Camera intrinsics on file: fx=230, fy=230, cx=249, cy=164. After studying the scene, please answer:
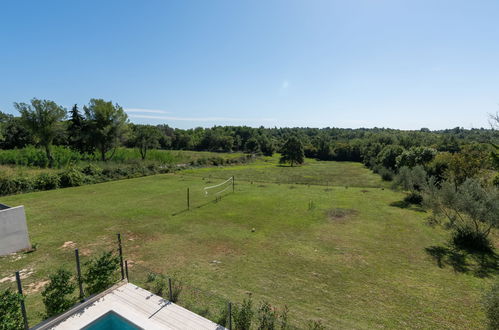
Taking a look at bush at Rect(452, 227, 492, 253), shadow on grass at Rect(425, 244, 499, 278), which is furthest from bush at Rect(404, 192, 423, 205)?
shadow on grass at Rect(425, 244, 499, 278)

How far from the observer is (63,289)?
7.07 metres

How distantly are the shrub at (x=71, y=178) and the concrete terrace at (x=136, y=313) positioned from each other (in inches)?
1079

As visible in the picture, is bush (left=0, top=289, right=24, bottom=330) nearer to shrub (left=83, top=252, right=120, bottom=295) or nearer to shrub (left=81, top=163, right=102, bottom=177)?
shrub (left=83, top=252, right=120, bottom=295)

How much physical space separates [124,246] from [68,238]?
3.84 meters

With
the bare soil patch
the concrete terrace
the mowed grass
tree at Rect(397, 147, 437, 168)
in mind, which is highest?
tree at Rect(397, 147, 437, 168)

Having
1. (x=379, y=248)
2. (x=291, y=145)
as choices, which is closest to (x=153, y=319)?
(x=379, y=248)

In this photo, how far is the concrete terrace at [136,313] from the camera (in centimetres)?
683

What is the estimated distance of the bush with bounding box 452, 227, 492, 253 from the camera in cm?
1430

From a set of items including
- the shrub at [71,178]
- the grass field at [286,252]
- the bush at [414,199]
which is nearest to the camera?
the grass field at [286,252]

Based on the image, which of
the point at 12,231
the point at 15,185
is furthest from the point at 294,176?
the point at 12,231

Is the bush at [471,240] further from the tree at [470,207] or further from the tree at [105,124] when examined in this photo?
the tree at [105,124]

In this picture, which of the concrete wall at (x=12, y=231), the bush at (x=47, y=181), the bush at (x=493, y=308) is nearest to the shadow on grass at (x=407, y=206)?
the bush at (x=493, y=308)

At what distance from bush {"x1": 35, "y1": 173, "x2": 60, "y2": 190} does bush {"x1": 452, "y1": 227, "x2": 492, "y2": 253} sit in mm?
38951

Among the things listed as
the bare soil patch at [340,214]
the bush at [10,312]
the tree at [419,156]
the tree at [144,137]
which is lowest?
the bare soil patch at [340,214]
